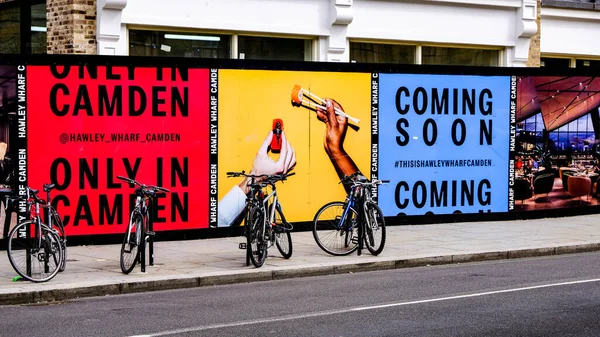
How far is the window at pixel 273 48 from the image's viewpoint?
1928 centimetres

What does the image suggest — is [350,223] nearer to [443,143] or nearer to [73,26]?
[443,143]

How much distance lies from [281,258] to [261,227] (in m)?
0.80

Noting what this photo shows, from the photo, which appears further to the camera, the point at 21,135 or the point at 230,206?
the point at 230,206

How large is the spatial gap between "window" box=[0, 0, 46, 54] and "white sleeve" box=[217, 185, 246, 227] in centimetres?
468

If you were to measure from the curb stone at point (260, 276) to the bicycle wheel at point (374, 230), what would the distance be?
21.5 inches

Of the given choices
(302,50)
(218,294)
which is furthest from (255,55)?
(218,294)

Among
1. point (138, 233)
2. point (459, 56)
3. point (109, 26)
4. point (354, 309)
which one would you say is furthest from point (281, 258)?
point (459, 56)

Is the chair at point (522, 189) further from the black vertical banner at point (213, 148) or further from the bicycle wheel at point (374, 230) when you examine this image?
the black vertical banner at point (213, 148)

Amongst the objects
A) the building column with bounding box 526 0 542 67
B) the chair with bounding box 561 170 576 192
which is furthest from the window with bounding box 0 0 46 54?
the building column with bounding box 526 0 542 67

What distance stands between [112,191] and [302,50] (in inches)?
246

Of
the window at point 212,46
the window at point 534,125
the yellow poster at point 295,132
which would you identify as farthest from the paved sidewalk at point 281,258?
the window at point 212,46

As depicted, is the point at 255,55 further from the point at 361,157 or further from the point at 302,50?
the point at 361,157

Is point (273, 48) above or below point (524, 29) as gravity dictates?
below

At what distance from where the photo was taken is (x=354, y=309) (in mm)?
10141
